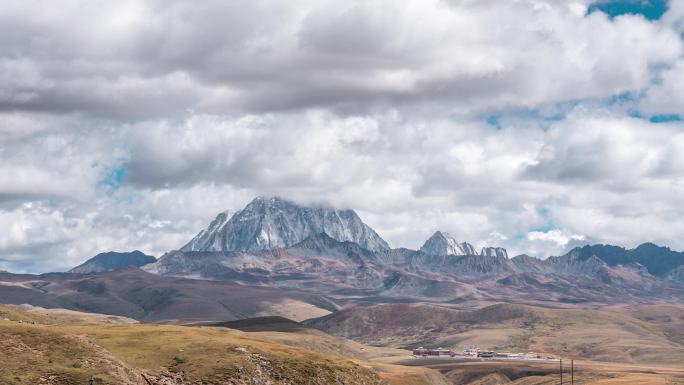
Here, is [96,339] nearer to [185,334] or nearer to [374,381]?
[185,334]

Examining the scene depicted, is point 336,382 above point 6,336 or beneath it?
beneath

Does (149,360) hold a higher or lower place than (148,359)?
lower

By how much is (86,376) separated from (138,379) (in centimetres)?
997

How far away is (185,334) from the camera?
174m

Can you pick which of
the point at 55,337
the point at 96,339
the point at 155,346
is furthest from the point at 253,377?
the point at 55,337

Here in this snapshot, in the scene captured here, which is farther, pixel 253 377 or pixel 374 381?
pixel 374 381

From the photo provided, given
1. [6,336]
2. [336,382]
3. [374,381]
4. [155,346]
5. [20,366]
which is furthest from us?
[374,381]

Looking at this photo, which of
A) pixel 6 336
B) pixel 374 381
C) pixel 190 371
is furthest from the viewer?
pixel 374 381

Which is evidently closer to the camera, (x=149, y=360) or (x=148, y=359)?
(x=149, y=360)

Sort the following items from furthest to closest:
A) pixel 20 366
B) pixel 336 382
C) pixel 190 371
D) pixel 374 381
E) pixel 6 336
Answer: pixel 374 381 → pixel 336 382 → pixel 190 371 → pixel 6 336 → pixel 20 366

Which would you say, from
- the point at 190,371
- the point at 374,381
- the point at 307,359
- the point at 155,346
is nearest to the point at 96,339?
the point at 155,346

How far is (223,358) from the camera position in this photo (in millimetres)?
154625

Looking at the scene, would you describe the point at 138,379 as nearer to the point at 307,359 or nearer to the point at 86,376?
the point at 86,376

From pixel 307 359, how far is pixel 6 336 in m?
65.1
